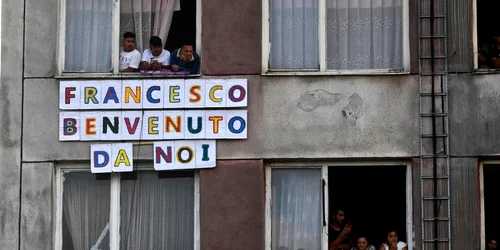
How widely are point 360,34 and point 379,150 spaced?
188 centimetres

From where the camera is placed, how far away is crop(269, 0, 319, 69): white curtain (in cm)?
2014

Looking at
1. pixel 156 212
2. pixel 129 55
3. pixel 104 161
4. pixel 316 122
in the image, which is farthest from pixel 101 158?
Answer: pixel 316 122

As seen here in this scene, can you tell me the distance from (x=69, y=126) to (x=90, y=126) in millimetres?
316

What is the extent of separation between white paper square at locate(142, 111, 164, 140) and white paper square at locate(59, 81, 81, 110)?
1047mm

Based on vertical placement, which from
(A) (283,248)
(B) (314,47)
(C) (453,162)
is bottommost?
(A) (283,248)

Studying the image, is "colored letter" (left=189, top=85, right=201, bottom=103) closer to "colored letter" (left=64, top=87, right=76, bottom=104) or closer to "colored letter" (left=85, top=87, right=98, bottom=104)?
"colored letter" (left=85, top=87, right=98, bottom=104)

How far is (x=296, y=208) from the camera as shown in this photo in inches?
782

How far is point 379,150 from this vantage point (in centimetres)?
1959

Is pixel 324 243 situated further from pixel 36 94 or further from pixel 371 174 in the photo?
pixel 36 94

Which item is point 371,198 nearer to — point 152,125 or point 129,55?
point 152,125

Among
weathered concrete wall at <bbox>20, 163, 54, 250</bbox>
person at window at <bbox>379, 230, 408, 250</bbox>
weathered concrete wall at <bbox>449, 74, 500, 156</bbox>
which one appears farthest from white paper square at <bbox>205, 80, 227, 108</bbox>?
weathered concrete wall at <bbox>449, 74, 500, 156</bbox>

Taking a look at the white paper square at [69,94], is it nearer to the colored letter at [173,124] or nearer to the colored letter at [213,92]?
the colored letter at [173,124]

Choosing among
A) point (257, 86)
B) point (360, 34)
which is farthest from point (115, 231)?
point (360, 34)

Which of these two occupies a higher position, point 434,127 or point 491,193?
point 434,127
